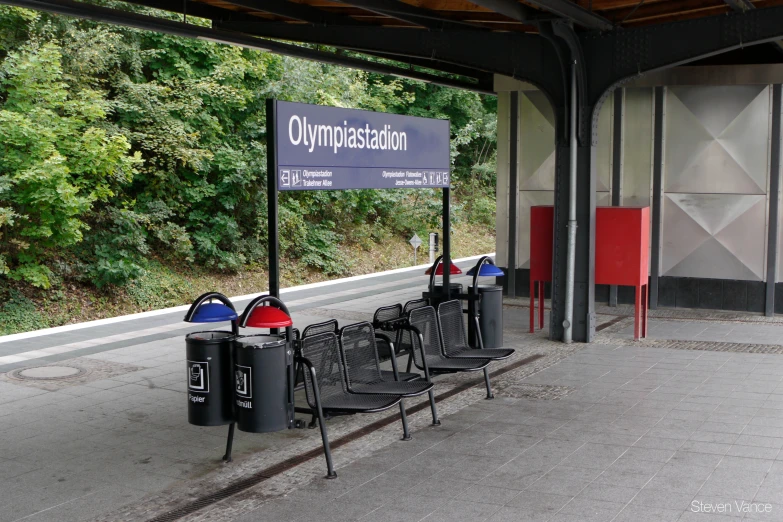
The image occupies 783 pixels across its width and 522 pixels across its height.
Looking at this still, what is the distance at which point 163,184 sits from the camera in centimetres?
1886

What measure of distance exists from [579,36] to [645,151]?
3770 mm

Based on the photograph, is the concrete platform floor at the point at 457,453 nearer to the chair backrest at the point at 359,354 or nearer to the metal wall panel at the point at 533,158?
the chair backrest at the point at 359,354

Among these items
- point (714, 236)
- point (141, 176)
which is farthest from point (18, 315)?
point (714, 236)

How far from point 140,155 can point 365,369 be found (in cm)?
1109

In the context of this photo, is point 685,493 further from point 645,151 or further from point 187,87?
point 187,87

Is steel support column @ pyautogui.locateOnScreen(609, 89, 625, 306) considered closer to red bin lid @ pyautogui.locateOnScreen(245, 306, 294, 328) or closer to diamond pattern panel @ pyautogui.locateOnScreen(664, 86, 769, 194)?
diamond pattern panel @ pyautogui.locateOnScreen(664, 86, 769, 194)

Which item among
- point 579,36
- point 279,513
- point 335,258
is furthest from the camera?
point 335,258

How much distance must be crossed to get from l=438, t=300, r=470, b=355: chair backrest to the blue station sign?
56.7 inches

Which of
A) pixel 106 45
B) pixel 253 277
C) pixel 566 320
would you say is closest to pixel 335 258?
pixel 253 277

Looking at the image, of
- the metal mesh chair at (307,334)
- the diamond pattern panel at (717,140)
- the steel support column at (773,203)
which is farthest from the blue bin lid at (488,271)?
the steel support column at (773,203)

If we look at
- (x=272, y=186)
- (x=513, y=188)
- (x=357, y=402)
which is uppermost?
(x=513, y=188)

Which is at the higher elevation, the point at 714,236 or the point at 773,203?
the point at 773,203

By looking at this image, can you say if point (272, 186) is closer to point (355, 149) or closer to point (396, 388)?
point (355, 149)

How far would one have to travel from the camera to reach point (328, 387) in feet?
21.7
